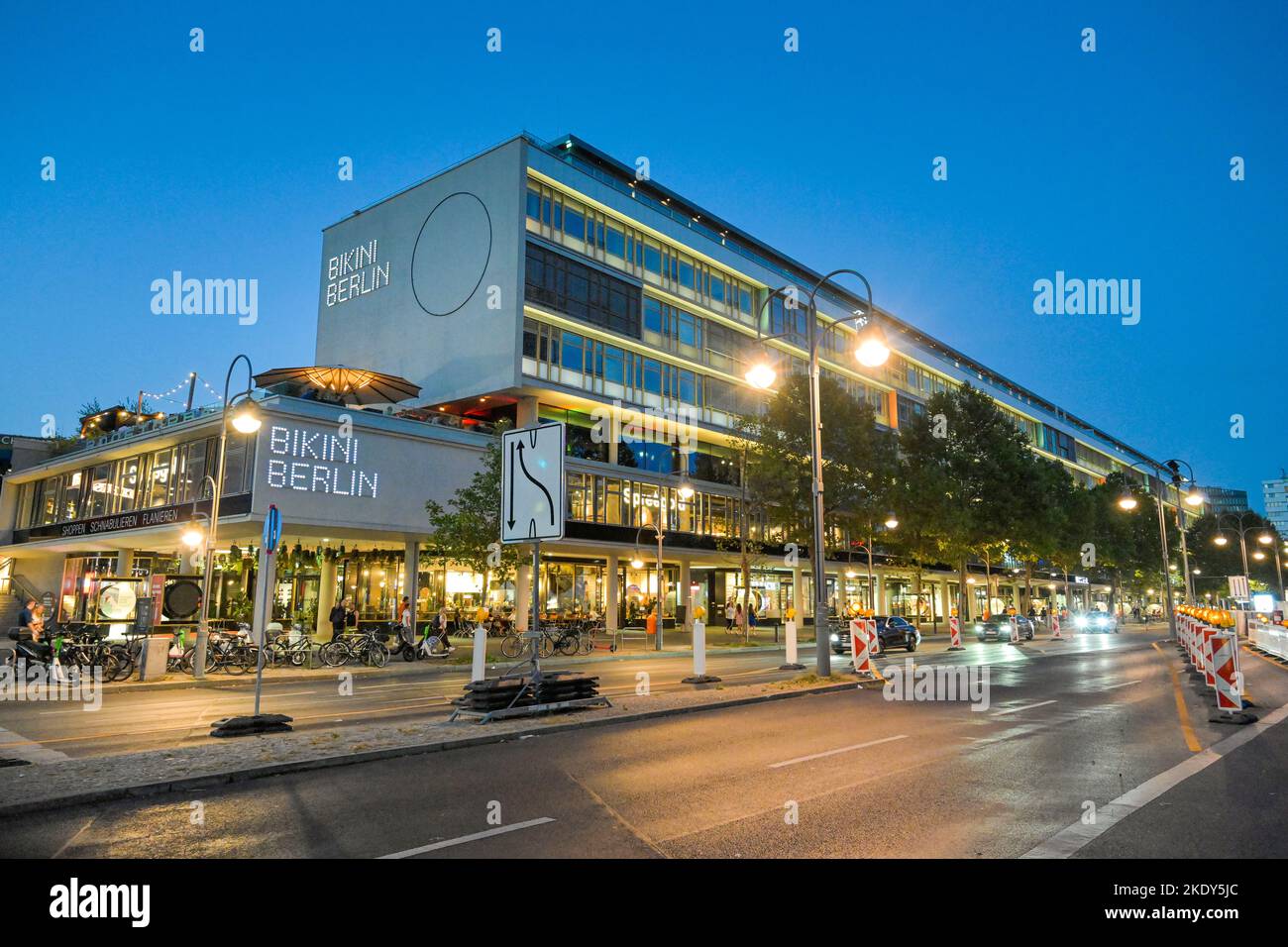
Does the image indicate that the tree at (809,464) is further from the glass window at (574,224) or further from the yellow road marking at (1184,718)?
the yellow road marking at (1184,718)

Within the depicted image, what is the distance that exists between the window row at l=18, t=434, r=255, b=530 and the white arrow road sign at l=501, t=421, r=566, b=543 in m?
22.7

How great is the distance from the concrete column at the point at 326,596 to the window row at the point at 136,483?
28.4ft

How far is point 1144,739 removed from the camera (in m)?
10.5

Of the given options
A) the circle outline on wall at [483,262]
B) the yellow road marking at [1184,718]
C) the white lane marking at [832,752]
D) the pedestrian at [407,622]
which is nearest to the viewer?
the white lane marking at [832,752]

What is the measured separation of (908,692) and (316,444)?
80.9 ft

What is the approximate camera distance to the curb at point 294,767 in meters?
7.07

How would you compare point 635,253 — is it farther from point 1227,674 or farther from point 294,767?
point 294,767

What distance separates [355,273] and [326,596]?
2026 cm

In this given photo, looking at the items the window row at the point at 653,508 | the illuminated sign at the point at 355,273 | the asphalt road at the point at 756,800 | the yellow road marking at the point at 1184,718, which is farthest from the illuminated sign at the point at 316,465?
the yellow road marking at the point at 1184,718

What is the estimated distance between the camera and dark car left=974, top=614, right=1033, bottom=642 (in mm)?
45875

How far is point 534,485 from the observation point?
11289mm

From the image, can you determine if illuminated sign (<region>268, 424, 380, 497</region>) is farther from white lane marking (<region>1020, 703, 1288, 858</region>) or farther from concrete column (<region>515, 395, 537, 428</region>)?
white lane marking (<region>1020, 703, 1288, 858</region>)
